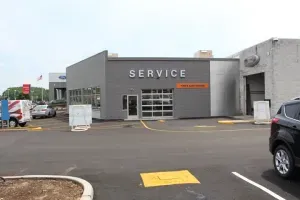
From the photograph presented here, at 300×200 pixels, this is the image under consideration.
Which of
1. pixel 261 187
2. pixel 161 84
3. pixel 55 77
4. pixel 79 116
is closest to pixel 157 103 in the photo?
pixel 161 84

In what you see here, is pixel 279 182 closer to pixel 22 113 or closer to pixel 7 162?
pixel 7 162

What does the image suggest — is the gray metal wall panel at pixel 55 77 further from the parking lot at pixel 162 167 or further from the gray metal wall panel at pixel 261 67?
the parking lot at pixel 162 167

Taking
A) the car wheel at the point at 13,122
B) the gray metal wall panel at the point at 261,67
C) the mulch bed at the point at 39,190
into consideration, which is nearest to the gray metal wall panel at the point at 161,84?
the gray metal wall panel at the point at 261,67

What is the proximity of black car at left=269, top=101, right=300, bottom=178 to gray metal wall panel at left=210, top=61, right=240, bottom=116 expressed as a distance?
24.1m

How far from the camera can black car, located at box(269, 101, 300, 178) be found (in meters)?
7.32

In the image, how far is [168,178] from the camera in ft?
25.5

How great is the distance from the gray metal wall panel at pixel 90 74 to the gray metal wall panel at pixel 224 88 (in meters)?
9.68

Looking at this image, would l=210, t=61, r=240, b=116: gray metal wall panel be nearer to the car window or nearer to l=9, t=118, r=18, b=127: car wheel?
l=9, t=118, r=18, b=127: car wheel

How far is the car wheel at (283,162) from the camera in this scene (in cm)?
743

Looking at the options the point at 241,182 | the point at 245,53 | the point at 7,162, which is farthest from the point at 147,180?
the point at 245,53

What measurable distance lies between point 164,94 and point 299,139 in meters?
24.5

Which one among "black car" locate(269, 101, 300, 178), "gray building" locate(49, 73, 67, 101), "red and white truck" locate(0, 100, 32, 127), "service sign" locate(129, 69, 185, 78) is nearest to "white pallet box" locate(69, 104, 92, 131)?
"red and white truck" locate(0, 100, 32, 127)

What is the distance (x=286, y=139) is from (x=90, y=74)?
28.5 meters

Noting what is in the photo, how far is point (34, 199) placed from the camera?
6039mm
